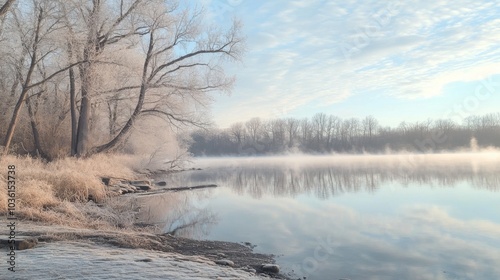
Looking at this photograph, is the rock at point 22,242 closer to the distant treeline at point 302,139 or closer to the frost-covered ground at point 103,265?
the frost-covered ground at point 103,265

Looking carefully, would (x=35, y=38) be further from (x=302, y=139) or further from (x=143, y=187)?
(x=302, y=139)

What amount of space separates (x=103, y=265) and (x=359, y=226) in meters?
6.56

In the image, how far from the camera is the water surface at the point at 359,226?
6453 millimetres

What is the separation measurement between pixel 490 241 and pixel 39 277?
26.3 feet

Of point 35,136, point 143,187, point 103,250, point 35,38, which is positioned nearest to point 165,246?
point 103,250

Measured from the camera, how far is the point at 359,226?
31.2 feet

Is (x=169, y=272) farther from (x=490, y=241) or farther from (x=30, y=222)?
(x=490, y=241)

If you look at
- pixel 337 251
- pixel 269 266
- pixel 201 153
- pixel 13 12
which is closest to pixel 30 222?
pixel 269 266

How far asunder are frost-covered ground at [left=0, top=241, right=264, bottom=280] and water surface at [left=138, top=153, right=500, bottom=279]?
5.59 ft

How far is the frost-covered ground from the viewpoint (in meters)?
4.37

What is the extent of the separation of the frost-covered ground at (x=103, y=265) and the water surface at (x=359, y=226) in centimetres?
170

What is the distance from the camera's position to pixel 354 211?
38.3 ft

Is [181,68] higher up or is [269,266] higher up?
[181,68]

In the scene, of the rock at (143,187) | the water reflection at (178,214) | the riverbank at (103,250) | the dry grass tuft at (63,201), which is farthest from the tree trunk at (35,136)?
the riverbank at (103,250)
